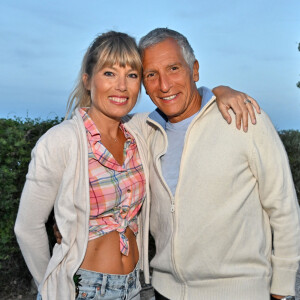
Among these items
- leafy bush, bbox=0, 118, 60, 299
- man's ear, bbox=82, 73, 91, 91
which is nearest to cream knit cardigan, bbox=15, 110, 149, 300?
man's ear, bbox=82, 73, 91, 91

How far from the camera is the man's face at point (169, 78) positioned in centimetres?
320

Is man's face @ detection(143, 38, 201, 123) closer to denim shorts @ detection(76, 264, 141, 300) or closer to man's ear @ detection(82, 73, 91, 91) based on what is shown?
man's ear @ detection(82, 73, 91, 91)

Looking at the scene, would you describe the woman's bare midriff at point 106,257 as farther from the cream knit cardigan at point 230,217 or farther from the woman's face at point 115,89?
the woman's face at point 115,89

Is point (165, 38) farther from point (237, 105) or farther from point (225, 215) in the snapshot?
point (225, 215)

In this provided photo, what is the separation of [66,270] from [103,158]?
0.80m

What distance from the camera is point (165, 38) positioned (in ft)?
10.6

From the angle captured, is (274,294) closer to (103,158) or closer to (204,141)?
(204,141)

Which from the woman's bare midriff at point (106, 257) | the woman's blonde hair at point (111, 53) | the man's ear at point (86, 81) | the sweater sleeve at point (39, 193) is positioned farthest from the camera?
the man's ear at point (86, 81)

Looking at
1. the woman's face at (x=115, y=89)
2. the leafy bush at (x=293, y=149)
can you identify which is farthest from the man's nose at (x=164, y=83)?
the leafy bush at (x=293, y=149)

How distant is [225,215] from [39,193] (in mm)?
1257

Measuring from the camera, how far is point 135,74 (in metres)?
3.26

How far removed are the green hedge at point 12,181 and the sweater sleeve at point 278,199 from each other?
10.5 ft

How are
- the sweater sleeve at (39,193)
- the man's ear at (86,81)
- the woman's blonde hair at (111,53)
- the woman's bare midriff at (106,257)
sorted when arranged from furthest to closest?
the man's ear at (86,81) → the woman's blonde hair at (111,53) → the woman's bare midriff at (106,257) → the sweater sleeve at (39,193)

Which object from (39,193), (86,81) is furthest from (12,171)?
(39,193)
